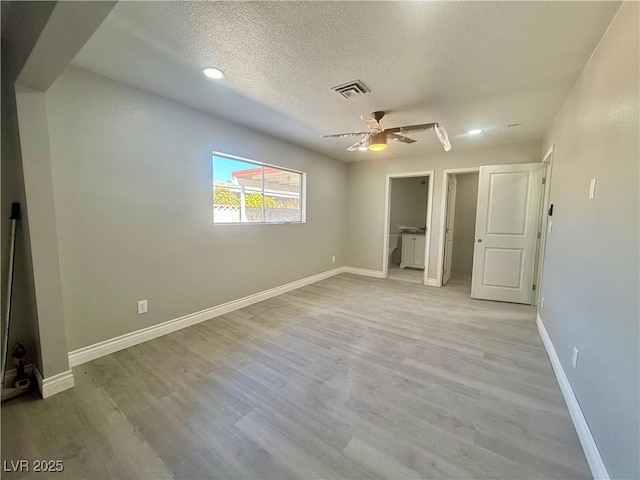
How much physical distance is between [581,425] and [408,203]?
19.8ft

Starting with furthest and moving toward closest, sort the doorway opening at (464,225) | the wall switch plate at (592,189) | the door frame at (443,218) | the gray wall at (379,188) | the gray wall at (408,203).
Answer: the gray wall at (408,203), the doorway opening at (464,225), the door frame at (443,218), the gray wall at (379,188), the wall switch plate at (592,189)

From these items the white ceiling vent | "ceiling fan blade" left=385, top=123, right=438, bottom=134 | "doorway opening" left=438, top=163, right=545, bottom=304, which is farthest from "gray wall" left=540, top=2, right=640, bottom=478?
"doorway opening" left=438, top=163, right=545, bottom=304

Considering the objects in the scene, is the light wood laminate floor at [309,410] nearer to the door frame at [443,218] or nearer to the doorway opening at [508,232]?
the doorway opening at [508,232]

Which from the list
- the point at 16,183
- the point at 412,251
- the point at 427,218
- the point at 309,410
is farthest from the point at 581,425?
the point at 412,251

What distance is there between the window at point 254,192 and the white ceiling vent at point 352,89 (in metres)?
1.66

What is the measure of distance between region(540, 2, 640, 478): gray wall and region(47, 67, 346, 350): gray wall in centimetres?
336

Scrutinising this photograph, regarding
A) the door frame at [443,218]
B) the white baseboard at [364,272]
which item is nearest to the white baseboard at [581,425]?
the door frame at [443,218]

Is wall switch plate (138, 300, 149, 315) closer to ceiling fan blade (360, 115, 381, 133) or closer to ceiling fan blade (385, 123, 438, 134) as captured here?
ceiling fan blade (360, 115, 381, 133)

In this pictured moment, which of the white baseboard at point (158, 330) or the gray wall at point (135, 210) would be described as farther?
the white baseboard at point (158, 330)

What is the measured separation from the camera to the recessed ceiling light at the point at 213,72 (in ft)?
6.86

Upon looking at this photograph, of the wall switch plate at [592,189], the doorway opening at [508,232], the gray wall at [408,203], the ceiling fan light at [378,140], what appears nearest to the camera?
→ the wall switch plate at [592,189]

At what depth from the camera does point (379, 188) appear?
539 cm

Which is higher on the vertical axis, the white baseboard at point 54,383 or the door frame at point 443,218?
the door frame at point 443,218

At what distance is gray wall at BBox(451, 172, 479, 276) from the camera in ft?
19.5
